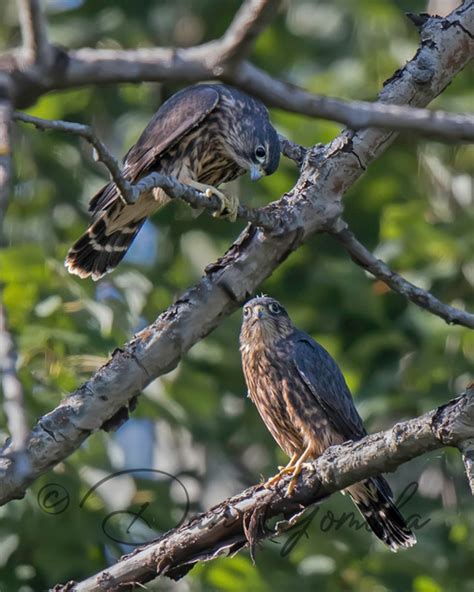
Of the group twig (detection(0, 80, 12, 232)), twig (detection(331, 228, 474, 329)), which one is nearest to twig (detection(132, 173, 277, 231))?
twig (detection(331, 228, 474, 329))

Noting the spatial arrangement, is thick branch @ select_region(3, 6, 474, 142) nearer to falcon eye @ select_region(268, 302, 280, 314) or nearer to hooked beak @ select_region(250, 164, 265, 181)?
hooked beak @ select_region(250, 164, 265, 181)

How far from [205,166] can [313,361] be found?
3.11 ft

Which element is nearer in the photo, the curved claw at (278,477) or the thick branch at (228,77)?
the thick branch at (228,77)

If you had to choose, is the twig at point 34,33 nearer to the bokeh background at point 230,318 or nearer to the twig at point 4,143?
the twig at point 4,143

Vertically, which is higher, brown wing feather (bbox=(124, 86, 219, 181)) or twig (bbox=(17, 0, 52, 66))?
twig (bbox=(17, 0, 52, 66))

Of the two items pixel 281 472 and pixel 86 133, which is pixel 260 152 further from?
pixel 86 133

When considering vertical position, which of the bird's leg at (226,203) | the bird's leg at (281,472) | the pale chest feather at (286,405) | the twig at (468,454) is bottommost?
the pale chest feather at (286,405)

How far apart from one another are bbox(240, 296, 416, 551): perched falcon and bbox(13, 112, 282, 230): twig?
1336 mm

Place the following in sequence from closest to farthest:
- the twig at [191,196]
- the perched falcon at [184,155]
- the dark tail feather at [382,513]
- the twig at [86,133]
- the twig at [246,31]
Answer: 1. the twig at [246,31]
2. the twig at [86,133]
3. the twig at [191,196]
4. the dark tail feather at [382,513]
5. the perched falcon at [184,155]

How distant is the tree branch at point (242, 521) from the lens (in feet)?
11.0

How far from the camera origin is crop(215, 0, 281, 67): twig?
184 cm

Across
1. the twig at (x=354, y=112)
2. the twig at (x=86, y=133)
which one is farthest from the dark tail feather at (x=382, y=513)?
the twig at (x=354, y=112)

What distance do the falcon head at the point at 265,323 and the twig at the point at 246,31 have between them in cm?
355

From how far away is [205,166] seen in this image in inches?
202
